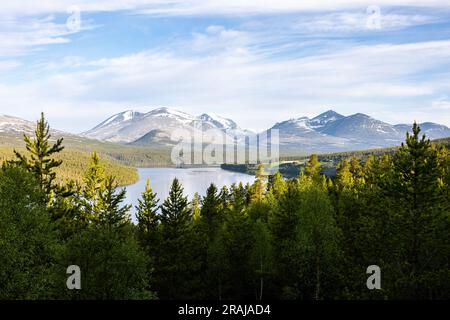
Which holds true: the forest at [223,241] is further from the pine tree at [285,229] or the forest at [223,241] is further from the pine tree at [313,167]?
the pine tree at [313,167]

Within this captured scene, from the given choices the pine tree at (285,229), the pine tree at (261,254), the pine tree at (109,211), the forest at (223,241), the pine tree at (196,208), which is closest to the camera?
the forest at (223,241)

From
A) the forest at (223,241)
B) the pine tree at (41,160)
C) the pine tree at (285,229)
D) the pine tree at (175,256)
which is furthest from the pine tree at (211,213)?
the pine tree at (41,160)

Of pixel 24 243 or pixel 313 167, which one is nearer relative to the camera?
pixel 24 243

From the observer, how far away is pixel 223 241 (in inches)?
1869

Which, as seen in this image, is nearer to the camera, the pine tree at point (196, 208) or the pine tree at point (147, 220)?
the pine tree at point (147, 220)

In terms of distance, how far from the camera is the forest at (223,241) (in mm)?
27859

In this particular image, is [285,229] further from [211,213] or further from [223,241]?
[211,213]

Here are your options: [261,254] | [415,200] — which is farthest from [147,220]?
[415,200]

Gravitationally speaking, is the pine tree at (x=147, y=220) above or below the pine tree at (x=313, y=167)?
below

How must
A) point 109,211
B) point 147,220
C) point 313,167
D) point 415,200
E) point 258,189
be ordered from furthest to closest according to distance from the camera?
point 258,189, point 313,167, point 147,220, point 109,211, point 415,200

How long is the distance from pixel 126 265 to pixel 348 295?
56.9ft

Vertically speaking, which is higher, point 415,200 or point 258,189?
point 258,189

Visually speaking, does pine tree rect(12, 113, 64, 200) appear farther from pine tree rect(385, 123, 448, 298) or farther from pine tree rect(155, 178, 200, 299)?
pine tree rect(385, 123, 448, 298)

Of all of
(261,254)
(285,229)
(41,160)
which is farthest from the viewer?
(285,229)
